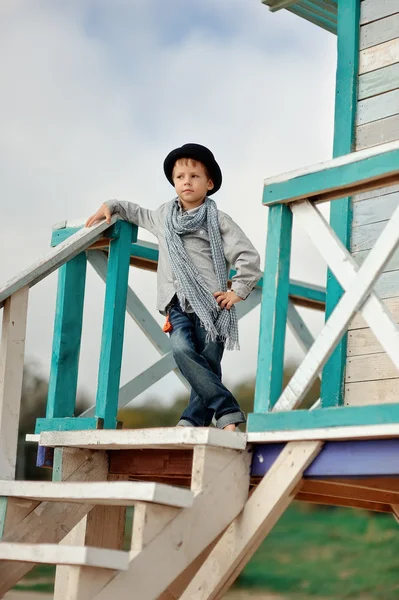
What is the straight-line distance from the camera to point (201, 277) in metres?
4.62

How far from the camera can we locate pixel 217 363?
4629mm

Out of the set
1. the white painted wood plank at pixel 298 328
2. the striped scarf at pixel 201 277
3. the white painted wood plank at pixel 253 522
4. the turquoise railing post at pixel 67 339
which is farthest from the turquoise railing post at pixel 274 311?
the white painted wood plank at pixel 298 328

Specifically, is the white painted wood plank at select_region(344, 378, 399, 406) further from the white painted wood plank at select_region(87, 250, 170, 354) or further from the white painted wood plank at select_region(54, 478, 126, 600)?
the white painted wood plank at select_region(87, 250, 170, 354)

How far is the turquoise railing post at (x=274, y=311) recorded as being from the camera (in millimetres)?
4059

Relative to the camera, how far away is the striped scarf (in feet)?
15.0

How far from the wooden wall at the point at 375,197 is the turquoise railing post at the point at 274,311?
0.67 metres

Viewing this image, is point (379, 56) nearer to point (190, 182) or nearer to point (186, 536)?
point (190, 182)

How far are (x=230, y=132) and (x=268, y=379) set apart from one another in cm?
1305

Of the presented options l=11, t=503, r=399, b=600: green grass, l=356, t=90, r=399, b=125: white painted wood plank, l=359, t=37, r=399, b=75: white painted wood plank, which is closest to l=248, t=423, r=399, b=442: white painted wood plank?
l=356, t=90, r=399, b=125: white painted wood plank

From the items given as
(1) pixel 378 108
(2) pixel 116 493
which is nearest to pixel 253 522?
(2) pixel 116 493

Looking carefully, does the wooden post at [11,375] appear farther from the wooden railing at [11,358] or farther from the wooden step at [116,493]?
the wooden step at [116,493]

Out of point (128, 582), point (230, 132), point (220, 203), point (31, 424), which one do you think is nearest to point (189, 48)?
point (230, 132)

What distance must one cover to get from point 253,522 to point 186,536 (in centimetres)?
28

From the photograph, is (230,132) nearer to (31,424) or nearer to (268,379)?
(31,424)
